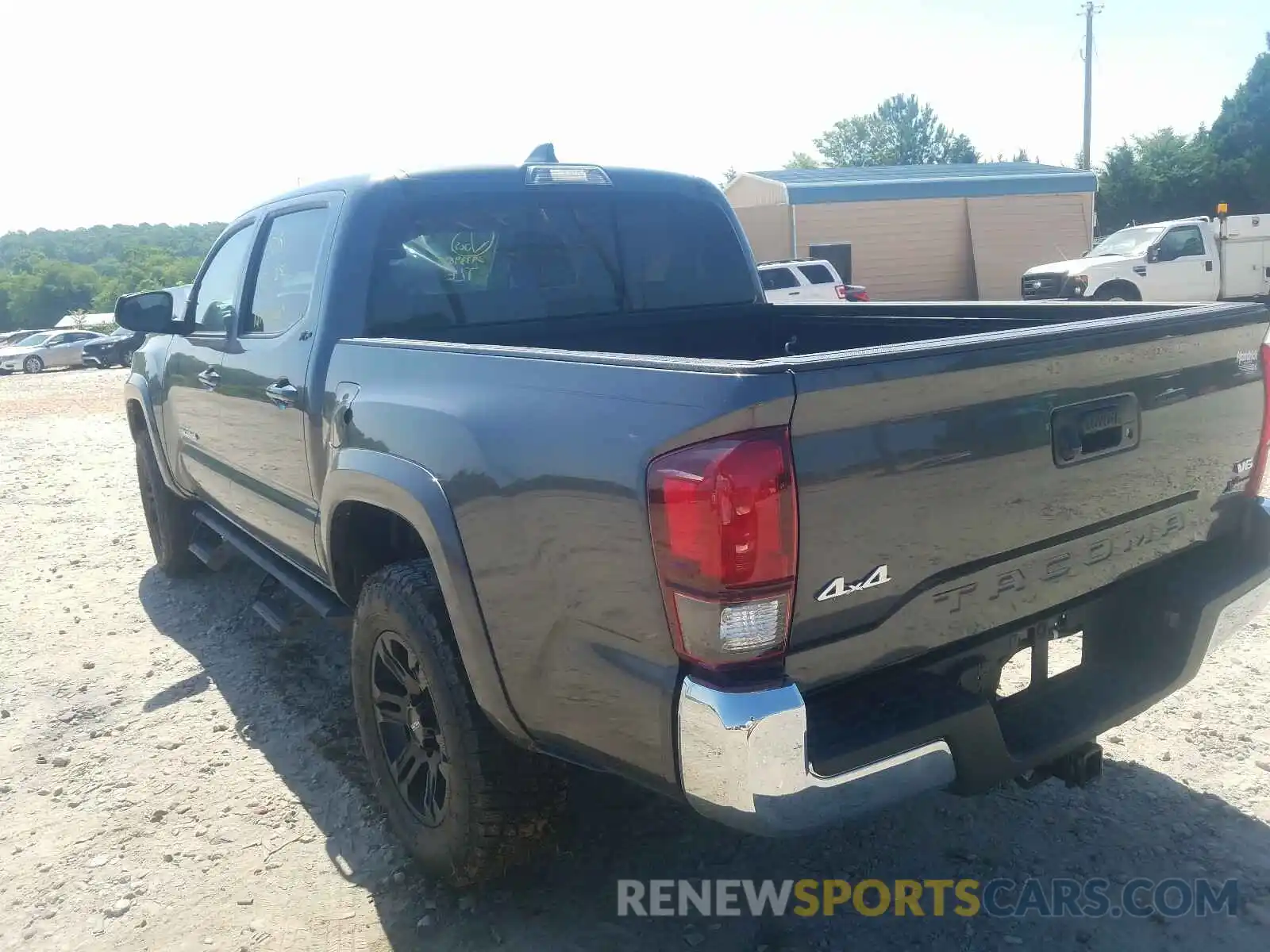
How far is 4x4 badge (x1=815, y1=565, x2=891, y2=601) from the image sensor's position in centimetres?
202

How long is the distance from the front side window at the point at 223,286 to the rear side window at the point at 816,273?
1471 cm

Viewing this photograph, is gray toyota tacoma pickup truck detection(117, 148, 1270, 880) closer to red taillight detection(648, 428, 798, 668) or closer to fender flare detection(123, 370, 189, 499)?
red taillight detection(648, 428, 798, 668)

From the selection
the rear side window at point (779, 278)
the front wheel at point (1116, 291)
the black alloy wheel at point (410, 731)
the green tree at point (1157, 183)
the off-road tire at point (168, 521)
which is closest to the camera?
the black alloy wheel at point (410, 731)

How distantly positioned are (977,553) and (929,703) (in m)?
0.35

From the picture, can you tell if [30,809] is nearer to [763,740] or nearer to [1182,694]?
[763,740]

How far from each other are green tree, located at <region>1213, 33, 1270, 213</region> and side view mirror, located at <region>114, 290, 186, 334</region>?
1666 inches

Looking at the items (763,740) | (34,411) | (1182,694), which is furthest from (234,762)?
(34,411)

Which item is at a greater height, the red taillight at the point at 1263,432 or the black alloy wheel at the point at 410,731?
the red taillight at the point at 1263,432

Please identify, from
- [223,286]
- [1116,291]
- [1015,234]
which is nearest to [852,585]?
[223,286]

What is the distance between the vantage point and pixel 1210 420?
2756mm

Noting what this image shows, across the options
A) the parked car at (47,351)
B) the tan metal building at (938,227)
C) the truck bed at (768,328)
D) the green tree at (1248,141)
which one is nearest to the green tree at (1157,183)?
the green tree at (1248,141)

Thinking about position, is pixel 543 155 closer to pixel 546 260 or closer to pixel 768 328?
pixel 546 260

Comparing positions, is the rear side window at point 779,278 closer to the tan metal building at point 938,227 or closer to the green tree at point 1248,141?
the tan metal building at point 938,227

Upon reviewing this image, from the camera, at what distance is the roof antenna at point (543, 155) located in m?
3.86
